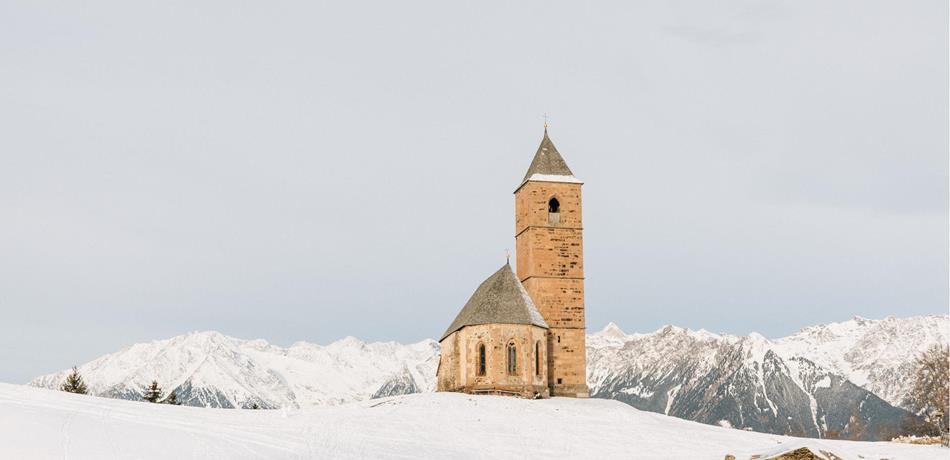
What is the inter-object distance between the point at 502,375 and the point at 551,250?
12997 mm

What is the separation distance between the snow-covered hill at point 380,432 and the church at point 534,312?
198 inches

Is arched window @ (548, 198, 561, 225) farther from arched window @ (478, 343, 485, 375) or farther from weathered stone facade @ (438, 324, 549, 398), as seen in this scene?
arched window @ (478, 343, 485, 375)

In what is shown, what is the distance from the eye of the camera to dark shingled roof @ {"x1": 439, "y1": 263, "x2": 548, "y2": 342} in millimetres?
69625

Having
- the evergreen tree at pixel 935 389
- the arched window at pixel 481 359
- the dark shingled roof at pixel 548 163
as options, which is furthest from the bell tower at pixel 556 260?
the evergreen tree at pixel 935 389

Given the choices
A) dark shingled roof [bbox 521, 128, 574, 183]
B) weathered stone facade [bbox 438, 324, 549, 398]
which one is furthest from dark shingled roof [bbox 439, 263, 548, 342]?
dark shingled roof [bbox 521, 128, 574, 183]

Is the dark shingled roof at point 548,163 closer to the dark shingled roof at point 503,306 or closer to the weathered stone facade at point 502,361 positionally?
the dark shingled roof at point 503,306

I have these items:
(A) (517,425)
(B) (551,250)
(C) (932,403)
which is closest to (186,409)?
(A) (517,425)

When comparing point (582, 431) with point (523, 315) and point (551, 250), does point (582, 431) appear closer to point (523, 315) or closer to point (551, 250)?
point (523, 315)

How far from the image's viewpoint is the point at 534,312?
71.5 meters

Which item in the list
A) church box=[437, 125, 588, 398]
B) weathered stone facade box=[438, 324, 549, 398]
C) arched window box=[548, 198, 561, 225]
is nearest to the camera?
weathered stone facade box=[438, 324, 549, 398]

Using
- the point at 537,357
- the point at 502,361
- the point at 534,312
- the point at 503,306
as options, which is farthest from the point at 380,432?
the point at 534,312

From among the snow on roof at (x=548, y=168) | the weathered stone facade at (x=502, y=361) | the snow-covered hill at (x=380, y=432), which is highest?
the snow on roof at (x=548, y=168)

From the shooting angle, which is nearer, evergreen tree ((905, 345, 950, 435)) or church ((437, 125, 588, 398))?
evergreen tree ((905, 345, 950, 435))

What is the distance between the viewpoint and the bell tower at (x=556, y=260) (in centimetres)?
7500
